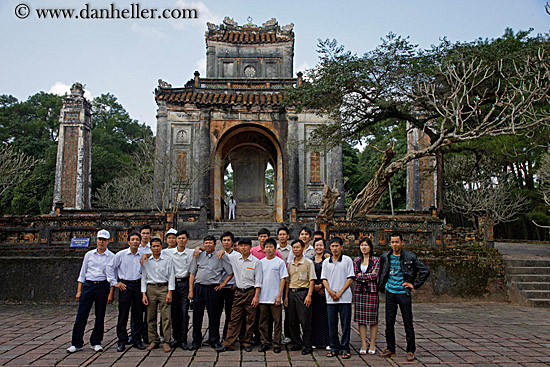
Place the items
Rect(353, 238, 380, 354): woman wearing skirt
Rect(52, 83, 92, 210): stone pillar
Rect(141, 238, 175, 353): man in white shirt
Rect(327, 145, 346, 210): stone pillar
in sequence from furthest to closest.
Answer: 1. Rect(52, 83, 92, 210): stone pillar
2. Rect(327, 145, 346, 210): stone pillar
3. Rect(141, 238, 175, 353): man in white shirt
4. Rect(353, 238, 380, 354): woman wearing skirt

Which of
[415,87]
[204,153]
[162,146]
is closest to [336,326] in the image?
[415,87]

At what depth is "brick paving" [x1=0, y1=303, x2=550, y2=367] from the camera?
5.22 metres

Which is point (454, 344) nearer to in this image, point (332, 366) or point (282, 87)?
point (332, 366)

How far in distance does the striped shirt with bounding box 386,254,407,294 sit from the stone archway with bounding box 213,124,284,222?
15.1 m

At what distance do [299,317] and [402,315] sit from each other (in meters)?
1.34

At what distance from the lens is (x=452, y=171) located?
2447 centimetres

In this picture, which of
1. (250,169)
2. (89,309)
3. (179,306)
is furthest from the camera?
(250,169)

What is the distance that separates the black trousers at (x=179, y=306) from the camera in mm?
Answer: 5910

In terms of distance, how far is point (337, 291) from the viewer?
223 inches

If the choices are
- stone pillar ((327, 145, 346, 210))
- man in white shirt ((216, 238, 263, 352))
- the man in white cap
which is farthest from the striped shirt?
stone pillar ((327, 145, 346, 210))

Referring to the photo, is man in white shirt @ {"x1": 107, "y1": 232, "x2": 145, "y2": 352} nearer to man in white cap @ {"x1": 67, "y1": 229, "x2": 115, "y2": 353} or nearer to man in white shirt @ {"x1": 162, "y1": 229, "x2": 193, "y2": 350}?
man in white cap @ {"x1": 67, "y1": 229, "x2": 115, "y2": 353}

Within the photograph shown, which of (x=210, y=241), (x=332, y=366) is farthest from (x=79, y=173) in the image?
(x=332, y=366)

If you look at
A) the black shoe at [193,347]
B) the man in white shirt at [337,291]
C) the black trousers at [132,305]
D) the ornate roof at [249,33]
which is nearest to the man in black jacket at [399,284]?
the man in white shirt at [337,291]

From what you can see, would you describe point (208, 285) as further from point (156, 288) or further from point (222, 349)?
point (222, 349)
